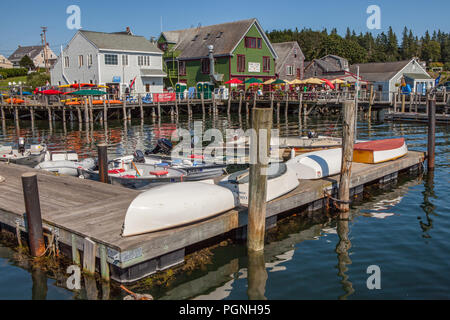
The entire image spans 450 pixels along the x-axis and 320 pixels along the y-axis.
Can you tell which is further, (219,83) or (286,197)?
(219,83)

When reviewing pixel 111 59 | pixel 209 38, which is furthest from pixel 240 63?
pixel 111 59

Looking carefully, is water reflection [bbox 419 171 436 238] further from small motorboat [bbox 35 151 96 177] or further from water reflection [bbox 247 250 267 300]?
small motorboat [bbox 35 151 96 177]

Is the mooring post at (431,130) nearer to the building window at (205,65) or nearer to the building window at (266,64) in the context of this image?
the building window at (205,65)

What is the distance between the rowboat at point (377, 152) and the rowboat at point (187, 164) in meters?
4.44

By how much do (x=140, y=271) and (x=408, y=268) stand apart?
5129mm

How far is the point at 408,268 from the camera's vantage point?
852 centimetres

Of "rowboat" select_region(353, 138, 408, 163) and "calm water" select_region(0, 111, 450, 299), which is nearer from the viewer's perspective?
"calm water" select_region(0, 111, 450, 299)

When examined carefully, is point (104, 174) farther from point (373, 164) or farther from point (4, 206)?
point (373, 164)

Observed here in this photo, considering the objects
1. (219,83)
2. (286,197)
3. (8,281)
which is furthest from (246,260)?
(219,83)

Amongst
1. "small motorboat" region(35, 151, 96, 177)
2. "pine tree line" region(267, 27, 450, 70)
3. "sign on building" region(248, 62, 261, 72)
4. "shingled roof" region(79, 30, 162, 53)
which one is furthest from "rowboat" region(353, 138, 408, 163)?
"pine tree line" region(267, 27, 450, 70)

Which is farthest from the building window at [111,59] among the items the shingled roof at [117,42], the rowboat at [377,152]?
the rowboat at [377,152]

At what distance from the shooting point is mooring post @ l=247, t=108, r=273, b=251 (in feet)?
25.9

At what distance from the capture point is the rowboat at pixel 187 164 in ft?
45.5

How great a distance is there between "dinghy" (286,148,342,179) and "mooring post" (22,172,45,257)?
6069 mm
